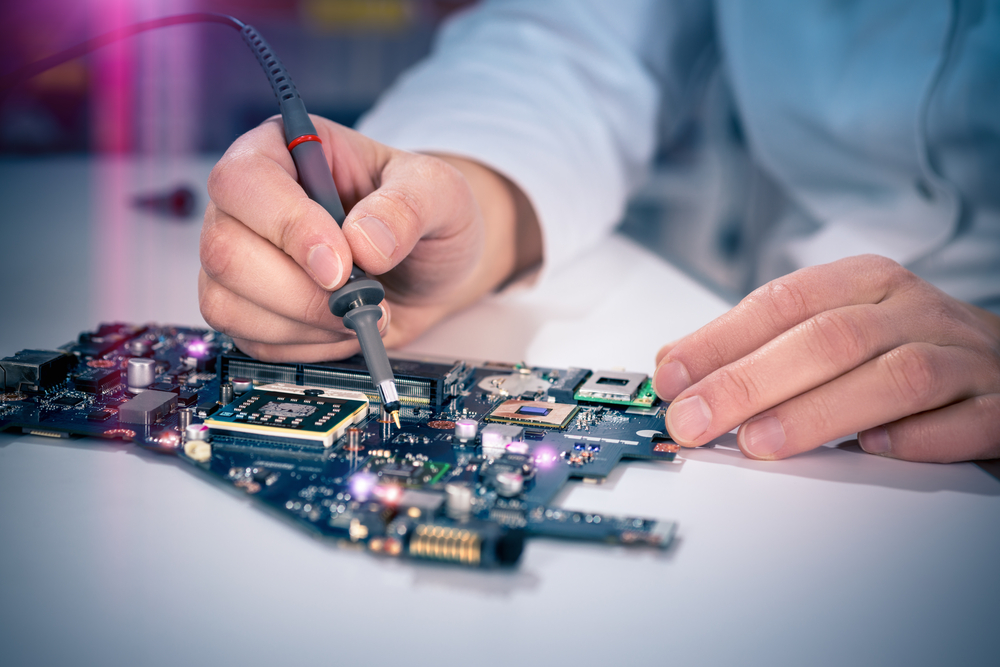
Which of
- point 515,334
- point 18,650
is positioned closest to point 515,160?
point 515,334

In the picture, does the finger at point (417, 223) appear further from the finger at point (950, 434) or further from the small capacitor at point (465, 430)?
the finger at point (950, 434)

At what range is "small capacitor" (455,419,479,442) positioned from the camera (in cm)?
79

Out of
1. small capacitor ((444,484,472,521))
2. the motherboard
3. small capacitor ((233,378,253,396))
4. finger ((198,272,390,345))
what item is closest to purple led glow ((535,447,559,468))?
the motherboard

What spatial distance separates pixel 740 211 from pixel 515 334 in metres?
1.22

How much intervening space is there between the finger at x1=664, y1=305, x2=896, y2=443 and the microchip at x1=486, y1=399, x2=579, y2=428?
0.11 metres

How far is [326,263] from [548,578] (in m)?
0.39

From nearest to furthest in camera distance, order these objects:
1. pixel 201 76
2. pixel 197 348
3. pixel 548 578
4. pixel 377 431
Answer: pixel 548 578 < pixel 377 431 < pixel 197 348 < pixel 201 76

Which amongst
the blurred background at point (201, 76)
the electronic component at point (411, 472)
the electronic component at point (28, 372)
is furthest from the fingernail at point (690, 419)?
the blurred background at point (201, 76)

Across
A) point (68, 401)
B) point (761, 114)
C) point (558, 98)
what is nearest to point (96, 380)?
point (68, 401)

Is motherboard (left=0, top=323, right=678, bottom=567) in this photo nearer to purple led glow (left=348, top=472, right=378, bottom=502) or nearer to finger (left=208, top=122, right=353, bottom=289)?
purple led glow (left=348, top=472, right=378, bottom=502)

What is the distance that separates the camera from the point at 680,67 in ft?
6.38

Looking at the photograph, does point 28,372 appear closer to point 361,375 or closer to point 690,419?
point 361,375

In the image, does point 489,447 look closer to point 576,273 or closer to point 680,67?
point 576,273

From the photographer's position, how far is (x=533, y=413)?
2.80ft
